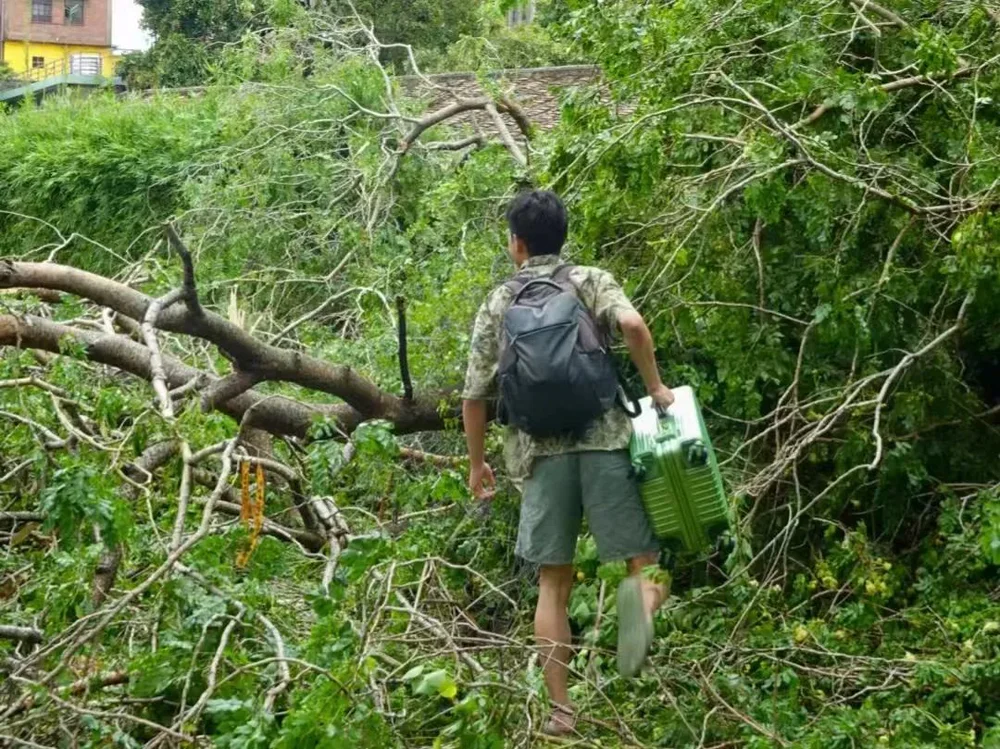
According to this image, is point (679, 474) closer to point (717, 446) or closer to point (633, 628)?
point (633, 628)

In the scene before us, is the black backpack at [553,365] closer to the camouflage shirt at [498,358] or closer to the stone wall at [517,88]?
the camouflage shirt at [498,358]

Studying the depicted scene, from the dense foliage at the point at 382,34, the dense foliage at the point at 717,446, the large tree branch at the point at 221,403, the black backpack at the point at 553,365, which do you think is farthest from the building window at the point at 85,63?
the black backpack at the point at 553,365

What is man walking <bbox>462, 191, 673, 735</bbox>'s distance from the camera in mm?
4590

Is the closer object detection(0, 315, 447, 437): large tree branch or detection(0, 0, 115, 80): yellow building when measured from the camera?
detection(0, 315, 447, 437): large tree branch

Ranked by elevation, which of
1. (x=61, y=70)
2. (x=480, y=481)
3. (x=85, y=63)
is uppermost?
(x=85, y=63)

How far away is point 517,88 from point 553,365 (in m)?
8.60

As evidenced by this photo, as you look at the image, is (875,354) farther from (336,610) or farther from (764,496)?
(336,610)

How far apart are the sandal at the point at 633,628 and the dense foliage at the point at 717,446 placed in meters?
0.24

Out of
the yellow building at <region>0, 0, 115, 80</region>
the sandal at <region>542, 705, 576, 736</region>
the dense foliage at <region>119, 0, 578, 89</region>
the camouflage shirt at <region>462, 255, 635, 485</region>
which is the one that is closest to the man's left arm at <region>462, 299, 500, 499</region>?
the camouflage shirt at <region>462, 255, 635, 485</region>

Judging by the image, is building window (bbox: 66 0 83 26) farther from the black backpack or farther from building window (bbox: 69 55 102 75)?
the black backpack

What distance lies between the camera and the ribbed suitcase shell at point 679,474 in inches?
183

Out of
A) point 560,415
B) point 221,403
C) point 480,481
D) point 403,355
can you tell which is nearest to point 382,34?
point 403,355

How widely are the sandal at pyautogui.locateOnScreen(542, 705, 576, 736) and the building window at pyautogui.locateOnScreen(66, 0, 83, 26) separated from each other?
49.7 m

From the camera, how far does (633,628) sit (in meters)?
4.58
